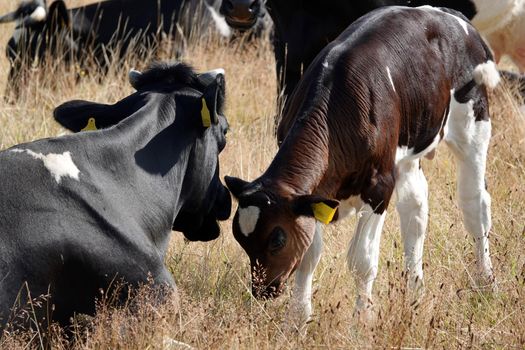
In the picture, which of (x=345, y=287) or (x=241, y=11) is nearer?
(x=345, y=287)

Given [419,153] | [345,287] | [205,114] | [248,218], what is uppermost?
[205,114]

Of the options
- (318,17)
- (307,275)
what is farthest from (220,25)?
(307,275)

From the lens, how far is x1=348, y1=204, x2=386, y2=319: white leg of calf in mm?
6125

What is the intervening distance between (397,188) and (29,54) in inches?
271

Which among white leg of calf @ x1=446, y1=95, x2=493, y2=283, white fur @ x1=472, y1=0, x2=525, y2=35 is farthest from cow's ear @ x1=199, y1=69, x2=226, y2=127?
white fur @ x1=472, y1=0, x2=525, y2=35

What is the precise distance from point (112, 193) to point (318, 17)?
3.64m

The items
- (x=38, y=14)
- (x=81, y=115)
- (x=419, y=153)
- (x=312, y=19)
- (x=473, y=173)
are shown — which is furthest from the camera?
(x=38, y=14)

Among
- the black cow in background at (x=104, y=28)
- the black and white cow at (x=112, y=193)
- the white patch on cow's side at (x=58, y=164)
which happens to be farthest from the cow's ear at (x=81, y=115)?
the black cow in background at (x=104, y=28)

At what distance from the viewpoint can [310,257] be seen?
6.15 meters

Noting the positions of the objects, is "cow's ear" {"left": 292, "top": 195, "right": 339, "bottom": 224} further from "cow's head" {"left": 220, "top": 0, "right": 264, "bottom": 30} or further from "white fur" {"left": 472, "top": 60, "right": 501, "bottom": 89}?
"cow's head" {"left": 220, "top": 0, "right": 264, "bottom": 30}

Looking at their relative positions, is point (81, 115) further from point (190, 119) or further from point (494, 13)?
point (494, 13)

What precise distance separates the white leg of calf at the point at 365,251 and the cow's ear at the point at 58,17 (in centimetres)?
772

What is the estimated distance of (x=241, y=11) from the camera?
30.1ft

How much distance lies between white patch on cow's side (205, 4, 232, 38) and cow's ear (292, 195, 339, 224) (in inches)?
336
